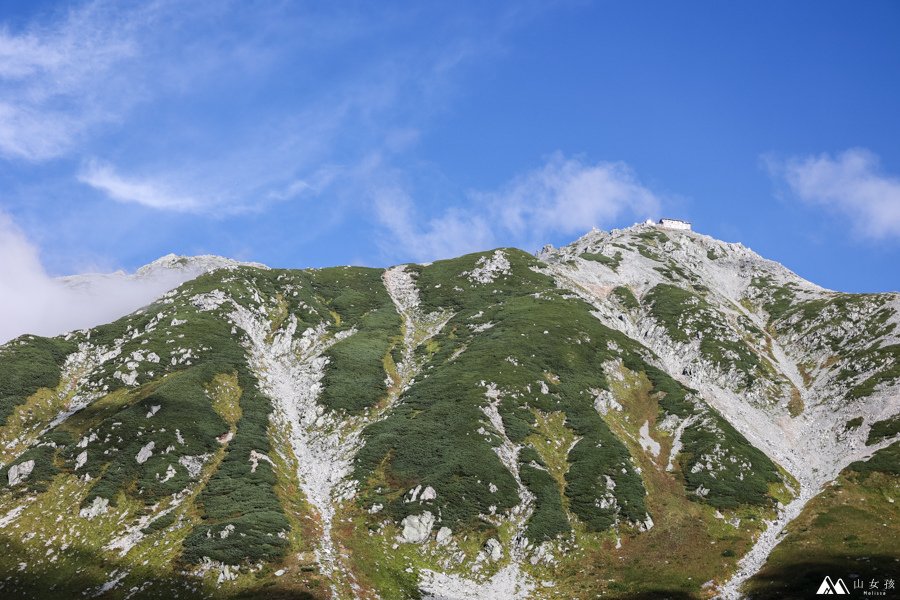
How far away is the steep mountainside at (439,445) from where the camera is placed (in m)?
59.7

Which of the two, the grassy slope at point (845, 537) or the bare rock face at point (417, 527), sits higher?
the bare rock face at point (417, 527)

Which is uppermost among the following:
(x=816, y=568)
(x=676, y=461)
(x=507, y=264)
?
(x=507, y=264)

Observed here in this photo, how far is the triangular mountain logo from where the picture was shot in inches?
1998

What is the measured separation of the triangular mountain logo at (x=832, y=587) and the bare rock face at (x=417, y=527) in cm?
3665

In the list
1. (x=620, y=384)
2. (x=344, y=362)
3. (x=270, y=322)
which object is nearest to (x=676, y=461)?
(x=620, y=384)

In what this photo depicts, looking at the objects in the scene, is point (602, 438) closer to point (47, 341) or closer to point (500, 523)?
point (500, 523)

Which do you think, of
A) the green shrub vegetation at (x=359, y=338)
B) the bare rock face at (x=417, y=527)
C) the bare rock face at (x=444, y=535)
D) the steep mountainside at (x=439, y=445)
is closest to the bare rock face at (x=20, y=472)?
the steep mountainside at (x=439, y=445)

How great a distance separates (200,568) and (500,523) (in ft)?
102

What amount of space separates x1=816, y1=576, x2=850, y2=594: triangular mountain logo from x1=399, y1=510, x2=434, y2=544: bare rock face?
3665 centimetres

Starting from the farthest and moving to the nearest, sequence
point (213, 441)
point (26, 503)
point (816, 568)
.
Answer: point (213, 441)
point (26, 503)
point (816, 568)

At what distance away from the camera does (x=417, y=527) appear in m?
65.8

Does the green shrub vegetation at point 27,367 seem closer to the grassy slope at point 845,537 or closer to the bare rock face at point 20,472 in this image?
the bare rock face at point 20,472

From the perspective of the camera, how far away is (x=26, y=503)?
216 feet

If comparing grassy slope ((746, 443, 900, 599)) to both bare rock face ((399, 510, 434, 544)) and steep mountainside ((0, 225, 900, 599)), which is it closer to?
steep mountainside ((0, 225, 900, 599))
